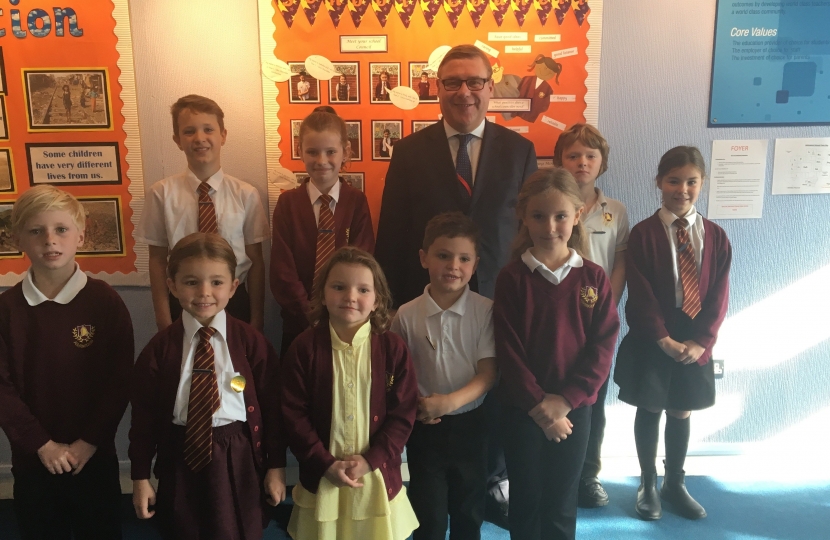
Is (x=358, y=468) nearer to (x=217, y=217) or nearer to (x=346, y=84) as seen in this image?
(x=217, y=217)

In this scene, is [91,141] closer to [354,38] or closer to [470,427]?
[354,38]

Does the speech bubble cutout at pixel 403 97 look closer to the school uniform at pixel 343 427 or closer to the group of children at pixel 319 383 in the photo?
the group of children at pixel 319 383

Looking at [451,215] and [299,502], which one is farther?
[451,215]

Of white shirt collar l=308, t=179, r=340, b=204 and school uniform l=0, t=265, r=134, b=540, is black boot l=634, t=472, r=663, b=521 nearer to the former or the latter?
white shirt collar l=308, t=179, r=340, b=204

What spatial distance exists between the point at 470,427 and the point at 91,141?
198 centimetres

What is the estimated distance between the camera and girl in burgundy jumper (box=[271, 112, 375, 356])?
2.07 meters

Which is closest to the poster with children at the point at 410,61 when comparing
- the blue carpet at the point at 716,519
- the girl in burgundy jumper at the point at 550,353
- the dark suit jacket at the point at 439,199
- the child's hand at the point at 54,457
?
the dark suit jacket at the point at 439,199

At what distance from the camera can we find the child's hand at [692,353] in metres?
2.11

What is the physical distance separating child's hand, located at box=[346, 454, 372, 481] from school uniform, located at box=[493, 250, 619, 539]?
50 cm

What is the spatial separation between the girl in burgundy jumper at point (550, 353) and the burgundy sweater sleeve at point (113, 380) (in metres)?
1.17

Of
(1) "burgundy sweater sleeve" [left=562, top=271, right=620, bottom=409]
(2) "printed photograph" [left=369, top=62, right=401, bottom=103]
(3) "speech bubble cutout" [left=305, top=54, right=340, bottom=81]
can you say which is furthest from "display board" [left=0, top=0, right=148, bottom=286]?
(1) "burgundy sweater sleeve" [left=562, top=271, right=620, bottom=409]

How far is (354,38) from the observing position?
7.76 ft

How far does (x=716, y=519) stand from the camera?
2.33m

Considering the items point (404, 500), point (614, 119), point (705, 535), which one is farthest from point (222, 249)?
point (705, 535)
